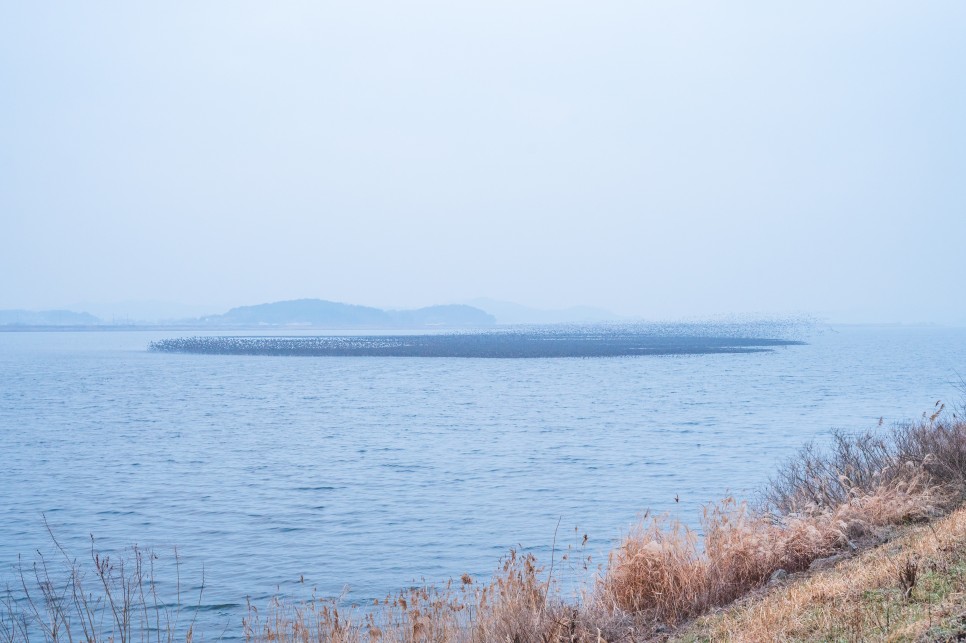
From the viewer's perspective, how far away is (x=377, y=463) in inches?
1196

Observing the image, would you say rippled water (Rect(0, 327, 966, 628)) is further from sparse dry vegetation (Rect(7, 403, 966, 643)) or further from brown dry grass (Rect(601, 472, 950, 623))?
brown dry grass (Rect(601, 472, 950, 623))

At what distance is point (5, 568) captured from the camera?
17.5 meters

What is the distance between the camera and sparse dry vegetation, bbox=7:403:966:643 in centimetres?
816

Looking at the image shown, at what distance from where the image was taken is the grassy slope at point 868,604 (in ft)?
23.0

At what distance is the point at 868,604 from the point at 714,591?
126 inches

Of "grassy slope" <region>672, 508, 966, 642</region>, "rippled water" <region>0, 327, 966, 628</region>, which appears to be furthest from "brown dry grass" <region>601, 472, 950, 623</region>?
"rippled water" <region>0, 327, 966, 628</region>

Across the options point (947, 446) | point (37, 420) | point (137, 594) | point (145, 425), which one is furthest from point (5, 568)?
point (37, 420)

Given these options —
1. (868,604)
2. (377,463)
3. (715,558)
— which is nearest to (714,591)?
(715,558)

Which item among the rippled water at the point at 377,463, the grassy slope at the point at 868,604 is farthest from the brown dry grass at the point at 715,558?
the rippled water at the point at 377,463

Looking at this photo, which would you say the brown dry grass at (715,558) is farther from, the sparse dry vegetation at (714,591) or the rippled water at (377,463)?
the rippled water at (377,463)

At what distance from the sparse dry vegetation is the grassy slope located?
0.08ft

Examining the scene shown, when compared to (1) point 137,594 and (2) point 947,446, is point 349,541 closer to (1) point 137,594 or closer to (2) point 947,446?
(1) point 137,594

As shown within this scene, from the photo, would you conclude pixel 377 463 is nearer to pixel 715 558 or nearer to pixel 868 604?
pixel 715 558

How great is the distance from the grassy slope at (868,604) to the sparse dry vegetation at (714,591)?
0.08 feet
